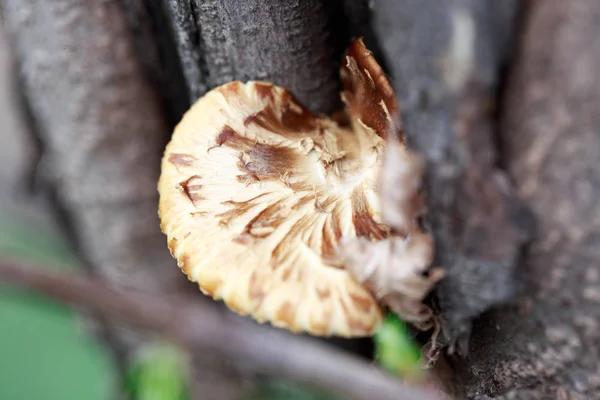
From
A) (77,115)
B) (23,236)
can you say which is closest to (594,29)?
(77,115)

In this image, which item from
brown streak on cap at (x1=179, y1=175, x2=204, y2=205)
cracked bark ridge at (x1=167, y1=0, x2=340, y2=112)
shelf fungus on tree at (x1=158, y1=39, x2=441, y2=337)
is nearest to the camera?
shelf fungus on tree at (x1=158, y1=39, x2=441, y2=337)

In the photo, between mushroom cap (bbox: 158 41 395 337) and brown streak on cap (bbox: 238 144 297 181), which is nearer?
mushroom cap (bbox: 158 41 395 337)

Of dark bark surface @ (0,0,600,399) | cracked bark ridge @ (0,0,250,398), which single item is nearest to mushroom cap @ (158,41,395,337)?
dark bark surface @ (0,0,600,399)

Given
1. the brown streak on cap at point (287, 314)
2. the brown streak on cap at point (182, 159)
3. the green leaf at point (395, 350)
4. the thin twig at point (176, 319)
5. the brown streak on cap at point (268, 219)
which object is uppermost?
the thin twig at point (176, 319)

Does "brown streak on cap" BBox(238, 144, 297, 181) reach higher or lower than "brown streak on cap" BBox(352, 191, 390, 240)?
higher

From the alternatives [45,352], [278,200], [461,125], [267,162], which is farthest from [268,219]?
[45,352]

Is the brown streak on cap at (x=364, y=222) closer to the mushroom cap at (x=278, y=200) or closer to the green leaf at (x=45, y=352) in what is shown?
the mushroom cap at (x=278, y=200)

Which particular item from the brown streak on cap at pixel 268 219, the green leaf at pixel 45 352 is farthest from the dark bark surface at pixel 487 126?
the green leaf at pixel 45 352

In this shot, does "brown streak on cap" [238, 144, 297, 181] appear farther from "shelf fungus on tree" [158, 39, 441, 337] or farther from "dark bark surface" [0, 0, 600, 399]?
"dark bark surface" [0, 0, 600, 399]
